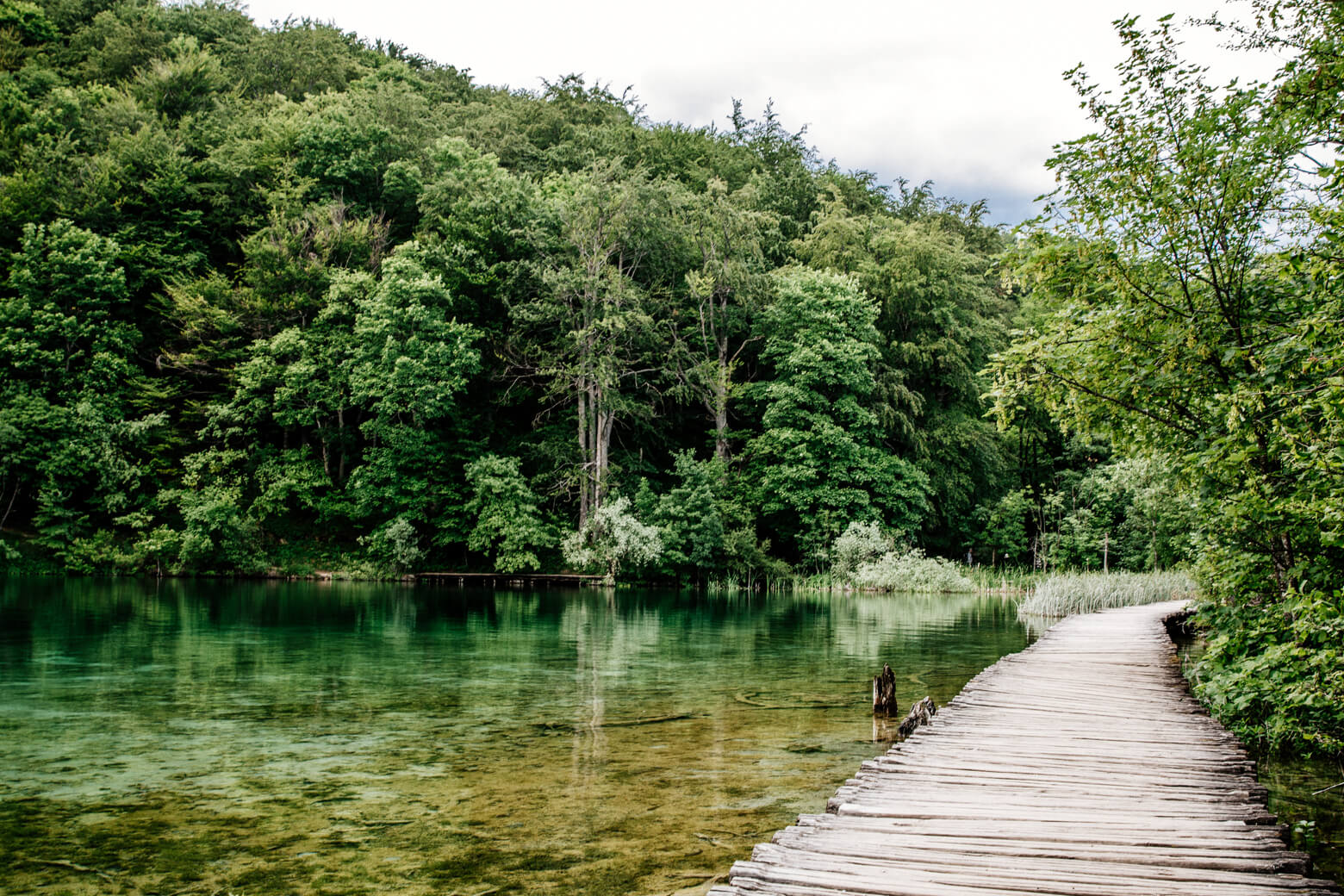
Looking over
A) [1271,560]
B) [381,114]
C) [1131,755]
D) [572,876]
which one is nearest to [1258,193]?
[1271,560]

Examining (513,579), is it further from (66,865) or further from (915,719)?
(66,865)

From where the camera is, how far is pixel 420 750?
7918 millimetres

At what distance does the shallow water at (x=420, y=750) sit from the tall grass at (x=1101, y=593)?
4.50 meters

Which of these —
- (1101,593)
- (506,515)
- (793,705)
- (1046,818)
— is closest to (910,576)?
(1101,593)

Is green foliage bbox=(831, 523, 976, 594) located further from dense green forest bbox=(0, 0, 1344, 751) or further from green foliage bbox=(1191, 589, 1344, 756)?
green foliage bbox=(1191, 589, 1344, 756)

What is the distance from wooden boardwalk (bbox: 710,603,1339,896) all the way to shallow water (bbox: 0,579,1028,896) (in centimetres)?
98

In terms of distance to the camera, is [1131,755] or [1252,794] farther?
[1131,755]

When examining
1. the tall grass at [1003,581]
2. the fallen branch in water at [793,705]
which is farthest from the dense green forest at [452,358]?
the fallen branch in water at [793,705]

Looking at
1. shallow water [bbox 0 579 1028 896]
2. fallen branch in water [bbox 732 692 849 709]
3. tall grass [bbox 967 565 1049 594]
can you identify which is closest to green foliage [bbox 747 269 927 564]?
tall grass [bbox 967 565 1049 594]

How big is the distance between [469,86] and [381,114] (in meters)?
13.6

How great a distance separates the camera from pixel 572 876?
5.12 m

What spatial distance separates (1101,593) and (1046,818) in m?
18.5

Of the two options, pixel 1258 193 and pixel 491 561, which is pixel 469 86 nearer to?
pixel 491 561

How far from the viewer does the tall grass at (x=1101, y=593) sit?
2091cm
